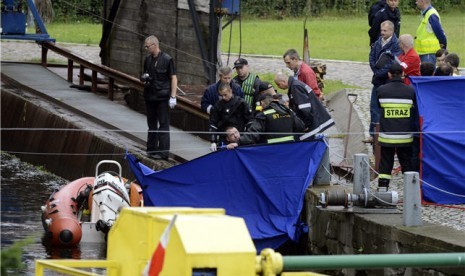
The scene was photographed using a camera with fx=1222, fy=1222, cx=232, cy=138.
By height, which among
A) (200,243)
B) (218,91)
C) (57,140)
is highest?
(200,243)

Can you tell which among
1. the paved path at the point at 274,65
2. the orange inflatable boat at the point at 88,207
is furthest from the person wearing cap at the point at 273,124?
the paved path at the point at 274,65

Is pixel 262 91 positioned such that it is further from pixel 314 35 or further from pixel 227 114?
pixel 314 35

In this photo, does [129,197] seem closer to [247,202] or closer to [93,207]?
[93,207]

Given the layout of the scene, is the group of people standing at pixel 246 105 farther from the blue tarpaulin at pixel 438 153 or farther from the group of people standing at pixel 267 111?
the blue tarpaulin at pixel 438 153

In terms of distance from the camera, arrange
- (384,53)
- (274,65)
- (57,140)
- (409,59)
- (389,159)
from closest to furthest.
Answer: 1. (389,159)
2. (409,59)
3. (384,53)
4. (57,140)
5. (274,65)

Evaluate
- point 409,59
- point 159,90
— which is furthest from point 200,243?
point 159,90

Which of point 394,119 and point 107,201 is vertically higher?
point 394,119

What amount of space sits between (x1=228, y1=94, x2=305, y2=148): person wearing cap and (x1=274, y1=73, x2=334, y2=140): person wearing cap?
0.13 meters

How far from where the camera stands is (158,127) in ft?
58.6

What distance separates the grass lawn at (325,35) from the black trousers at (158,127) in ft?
50.3

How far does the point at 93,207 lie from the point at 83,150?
5449mm

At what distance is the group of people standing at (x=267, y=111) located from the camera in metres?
14.4

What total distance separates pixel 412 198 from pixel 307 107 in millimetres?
3192

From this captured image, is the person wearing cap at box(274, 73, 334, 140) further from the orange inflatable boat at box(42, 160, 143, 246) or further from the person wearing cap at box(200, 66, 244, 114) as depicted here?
the orange inflatable boat at box(42, 160, 143, 246)
